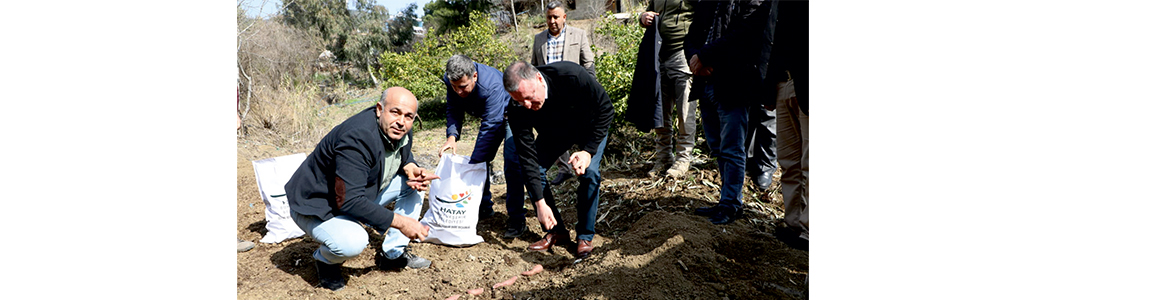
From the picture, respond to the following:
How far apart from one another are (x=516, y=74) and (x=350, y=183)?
93 centimetres

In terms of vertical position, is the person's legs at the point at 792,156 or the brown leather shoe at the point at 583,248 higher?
the person's legs at the point at 792,156

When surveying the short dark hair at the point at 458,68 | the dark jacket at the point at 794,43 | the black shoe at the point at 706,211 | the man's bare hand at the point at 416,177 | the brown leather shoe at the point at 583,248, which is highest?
the dark jacket at the point at 794,43

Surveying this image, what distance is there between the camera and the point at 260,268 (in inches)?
134

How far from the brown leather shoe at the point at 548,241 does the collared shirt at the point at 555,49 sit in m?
1.95

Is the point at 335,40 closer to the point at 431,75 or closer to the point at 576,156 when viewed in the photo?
the point at 431,75

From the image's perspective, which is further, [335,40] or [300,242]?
[335,40]

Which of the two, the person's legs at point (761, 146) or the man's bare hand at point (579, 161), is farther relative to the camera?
the person's legs at point (761, 146)

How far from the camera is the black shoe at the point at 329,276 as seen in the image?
3027 mm

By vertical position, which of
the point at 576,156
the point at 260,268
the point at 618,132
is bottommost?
the point at 260,268

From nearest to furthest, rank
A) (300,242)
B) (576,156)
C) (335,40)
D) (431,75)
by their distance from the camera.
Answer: (576,156)
(300,242)
(431,75)
(335,40)

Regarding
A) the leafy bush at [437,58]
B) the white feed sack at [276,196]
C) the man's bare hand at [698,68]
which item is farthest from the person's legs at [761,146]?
the leafy bush at [437,58]

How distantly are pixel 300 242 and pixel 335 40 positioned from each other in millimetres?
18162

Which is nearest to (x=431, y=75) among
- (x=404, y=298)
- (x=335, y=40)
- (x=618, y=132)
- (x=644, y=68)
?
(x=618, y=132)

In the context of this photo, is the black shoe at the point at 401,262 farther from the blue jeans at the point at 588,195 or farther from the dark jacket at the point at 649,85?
the dark jacket at the point at 649,85
